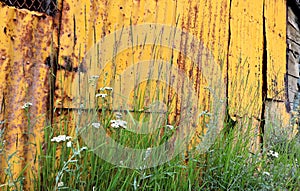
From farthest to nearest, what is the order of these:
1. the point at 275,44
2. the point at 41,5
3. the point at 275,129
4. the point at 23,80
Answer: the point at 275,44 < the point at 275,129 < the point at 41,5 < the point at 23,80

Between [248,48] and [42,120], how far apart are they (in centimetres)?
211

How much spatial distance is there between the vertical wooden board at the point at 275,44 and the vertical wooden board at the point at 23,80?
7.82 ft

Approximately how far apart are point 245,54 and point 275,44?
0.81 m

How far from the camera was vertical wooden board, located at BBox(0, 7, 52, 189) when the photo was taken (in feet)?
4.73

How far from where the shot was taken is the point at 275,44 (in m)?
3.34

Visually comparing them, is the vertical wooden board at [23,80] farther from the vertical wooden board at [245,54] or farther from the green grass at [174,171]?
the vertical wooden board at [245,54]

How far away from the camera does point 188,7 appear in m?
2.15

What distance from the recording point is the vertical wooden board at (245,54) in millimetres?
2520

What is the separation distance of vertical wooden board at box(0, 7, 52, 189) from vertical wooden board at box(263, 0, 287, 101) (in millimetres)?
2385

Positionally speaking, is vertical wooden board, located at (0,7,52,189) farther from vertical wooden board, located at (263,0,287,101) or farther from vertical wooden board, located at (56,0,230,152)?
vertical wooden board, located at (263,0,287,101)

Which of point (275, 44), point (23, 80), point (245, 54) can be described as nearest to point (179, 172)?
point (23, 80)

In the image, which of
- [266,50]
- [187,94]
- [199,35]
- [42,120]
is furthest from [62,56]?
[266,50]

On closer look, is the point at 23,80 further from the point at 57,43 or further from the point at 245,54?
the point at 245,54

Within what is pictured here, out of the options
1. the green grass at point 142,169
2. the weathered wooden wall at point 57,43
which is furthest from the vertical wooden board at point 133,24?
the green grass at point 142,169
